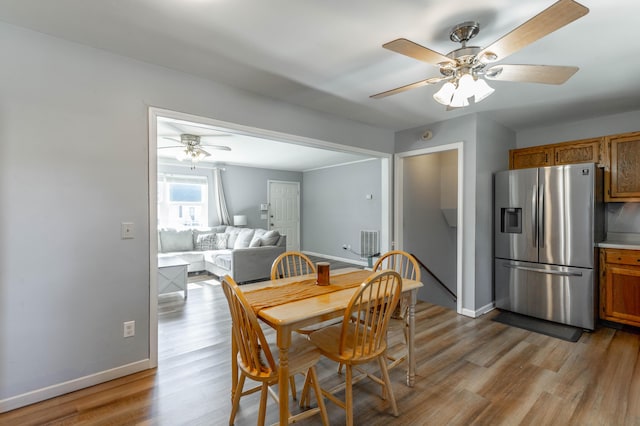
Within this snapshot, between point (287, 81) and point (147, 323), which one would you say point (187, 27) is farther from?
point (147, 323)

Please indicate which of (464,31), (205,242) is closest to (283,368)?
(464,31)

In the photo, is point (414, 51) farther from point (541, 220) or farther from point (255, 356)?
point (541, 220)

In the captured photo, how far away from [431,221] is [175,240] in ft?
16.5

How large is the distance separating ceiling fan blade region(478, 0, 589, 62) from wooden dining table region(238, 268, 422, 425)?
60.9 inches

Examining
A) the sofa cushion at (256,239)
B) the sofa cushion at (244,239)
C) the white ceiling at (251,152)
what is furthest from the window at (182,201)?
the sofa cushion at (256,239)

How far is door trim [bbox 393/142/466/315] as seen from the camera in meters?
3.64

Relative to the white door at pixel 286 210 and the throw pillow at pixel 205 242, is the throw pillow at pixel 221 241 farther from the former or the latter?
the white door at pixel 286 210

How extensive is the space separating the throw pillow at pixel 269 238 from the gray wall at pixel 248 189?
8.29ft

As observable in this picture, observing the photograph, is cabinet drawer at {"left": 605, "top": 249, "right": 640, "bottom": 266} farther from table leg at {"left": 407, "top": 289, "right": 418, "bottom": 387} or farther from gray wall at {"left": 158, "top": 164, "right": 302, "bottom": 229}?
gray wall at {"left": 158, "top": 164, "right": 302, "bottom": 229}

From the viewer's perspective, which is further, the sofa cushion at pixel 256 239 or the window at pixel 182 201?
the window at pixel 182 201

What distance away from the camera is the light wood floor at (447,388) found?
1.84 metres

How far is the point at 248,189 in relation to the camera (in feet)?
25.8

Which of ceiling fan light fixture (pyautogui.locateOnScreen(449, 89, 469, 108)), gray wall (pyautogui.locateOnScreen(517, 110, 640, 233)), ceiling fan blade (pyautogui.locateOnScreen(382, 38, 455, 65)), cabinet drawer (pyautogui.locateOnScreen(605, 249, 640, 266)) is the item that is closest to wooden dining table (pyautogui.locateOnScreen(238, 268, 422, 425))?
ceiling fan light fixture (pyautogui.locateOnScreen(449, 89, 469, 108))

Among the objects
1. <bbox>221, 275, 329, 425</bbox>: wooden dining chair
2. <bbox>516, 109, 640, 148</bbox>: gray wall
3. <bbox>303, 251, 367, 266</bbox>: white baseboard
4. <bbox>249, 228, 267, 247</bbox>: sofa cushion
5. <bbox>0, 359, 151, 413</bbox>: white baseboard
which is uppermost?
<bbox>516, 109, 640, 148</bbox>: gray wall
